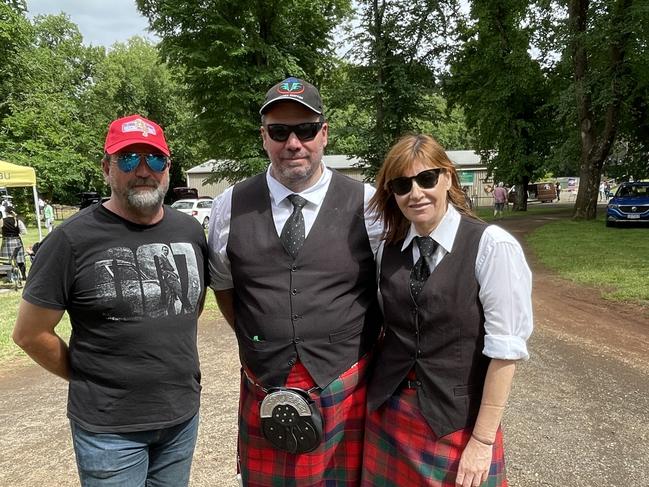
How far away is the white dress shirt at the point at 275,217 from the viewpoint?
6.95 feet

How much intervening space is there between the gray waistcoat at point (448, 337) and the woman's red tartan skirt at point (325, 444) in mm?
340

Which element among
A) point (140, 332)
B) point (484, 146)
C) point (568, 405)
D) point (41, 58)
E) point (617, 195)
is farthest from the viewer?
point (41, 58)

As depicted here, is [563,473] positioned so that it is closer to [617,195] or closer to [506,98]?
[617,195]

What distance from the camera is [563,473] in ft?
9.59

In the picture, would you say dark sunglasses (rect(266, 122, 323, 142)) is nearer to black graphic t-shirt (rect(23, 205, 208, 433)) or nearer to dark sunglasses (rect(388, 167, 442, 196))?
dark sunglasses (rect(388, 167, 442, 196))

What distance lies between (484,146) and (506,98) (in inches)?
129

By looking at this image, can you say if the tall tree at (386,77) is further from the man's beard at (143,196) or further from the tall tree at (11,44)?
the man's beard at (143,196)

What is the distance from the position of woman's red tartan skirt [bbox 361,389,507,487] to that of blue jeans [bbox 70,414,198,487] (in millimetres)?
801

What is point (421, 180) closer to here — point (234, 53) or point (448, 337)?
point (448, 337)

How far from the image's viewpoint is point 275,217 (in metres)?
2.13

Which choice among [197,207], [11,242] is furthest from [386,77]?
[11,242]

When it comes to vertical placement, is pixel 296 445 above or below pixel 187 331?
below

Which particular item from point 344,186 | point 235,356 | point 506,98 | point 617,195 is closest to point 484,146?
point 506,98

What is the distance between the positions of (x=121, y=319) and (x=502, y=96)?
73.3ft
